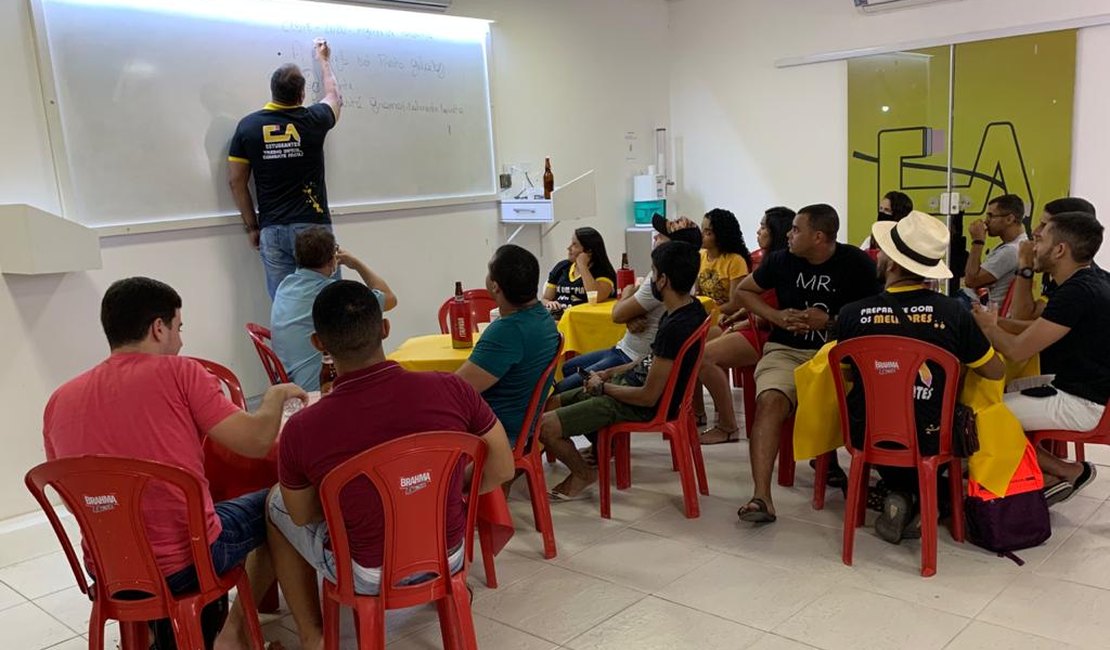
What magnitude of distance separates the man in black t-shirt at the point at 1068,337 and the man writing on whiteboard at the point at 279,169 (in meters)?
3.31

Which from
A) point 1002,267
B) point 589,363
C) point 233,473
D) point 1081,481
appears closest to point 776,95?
point 1002,267

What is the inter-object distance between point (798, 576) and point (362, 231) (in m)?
3.39

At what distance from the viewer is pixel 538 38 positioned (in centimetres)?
631

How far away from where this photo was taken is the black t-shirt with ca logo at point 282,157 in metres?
4.45

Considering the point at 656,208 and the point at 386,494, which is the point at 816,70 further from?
the point at 386,494

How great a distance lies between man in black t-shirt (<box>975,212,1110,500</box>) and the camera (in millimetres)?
2982

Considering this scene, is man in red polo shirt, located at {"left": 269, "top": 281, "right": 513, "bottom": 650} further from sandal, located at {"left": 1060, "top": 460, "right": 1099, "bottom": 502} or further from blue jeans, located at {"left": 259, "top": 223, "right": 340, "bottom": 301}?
blue jeans, located at {"left": 259, "top": 223, "right": 340, "bottom": 301}

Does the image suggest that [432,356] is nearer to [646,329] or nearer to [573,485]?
[573,485]

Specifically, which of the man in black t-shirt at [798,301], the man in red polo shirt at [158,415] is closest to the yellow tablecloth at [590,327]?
the man in black t-shirt at [798,301]

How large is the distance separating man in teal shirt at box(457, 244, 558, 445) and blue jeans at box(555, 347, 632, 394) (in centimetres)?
84

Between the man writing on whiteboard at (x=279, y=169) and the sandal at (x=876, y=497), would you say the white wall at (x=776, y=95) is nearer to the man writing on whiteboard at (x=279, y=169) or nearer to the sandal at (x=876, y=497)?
the sandal at (x=876, y=497)

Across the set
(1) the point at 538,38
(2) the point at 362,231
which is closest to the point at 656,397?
(2) the point at 362,231

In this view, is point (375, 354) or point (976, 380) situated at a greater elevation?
point (375, 354)

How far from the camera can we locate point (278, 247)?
14.9 ft
